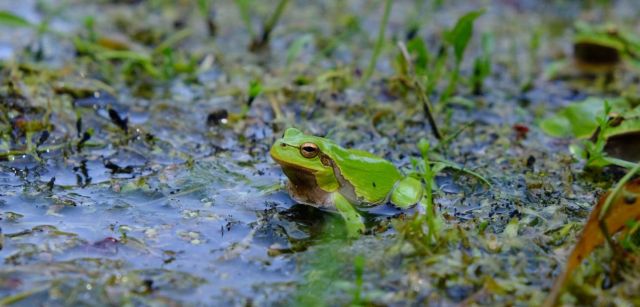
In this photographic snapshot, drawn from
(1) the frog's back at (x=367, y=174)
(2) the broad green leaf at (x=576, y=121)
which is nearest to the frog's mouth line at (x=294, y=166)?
(1) the frog's back at (x=367, y=174)

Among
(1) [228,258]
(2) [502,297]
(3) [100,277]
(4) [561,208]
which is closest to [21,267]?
(3) [100,277]

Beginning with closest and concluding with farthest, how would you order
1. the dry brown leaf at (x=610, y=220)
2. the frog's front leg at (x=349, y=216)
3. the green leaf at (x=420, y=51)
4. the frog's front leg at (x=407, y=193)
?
the dry brown leaf at (x=610, y=220) → the frog's front leg at (x=349, y=216) → the frog's front leg at (x=407, y=193) → the green leaf at (x=420, y=51)

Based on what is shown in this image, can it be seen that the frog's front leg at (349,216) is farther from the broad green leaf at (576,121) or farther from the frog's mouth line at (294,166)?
the broad green leaf at (576,121)

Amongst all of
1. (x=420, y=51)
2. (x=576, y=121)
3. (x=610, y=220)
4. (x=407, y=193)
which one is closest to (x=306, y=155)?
(x=407, y=193)

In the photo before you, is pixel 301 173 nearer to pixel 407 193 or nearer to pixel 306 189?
pixel 306 189

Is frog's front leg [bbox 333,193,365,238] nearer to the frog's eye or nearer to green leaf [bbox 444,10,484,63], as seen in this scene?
the frog's eye

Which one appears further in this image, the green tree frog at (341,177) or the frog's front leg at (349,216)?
the green tree frog at (341,177)

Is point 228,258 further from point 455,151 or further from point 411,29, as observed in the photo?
point 411,29
